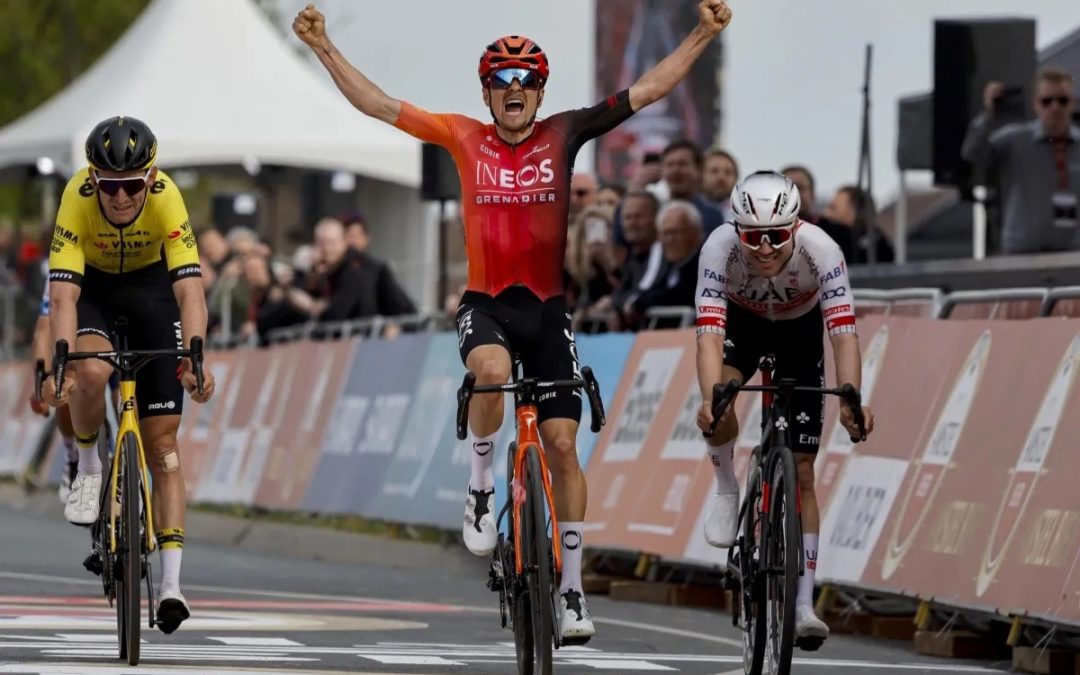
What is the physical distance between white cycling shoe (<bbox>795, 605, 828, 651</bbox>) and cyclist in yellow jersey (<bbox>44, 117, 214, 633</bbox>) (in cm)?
262

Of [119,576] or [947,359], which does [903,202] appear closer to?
[947,359]

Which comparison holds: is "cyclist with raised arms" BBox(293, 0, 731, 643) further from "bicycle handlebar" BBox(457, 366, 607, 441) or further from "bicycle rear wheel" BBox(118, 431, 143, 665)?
"bicycle rear wheel" BBox(118, 431, 143, 665)

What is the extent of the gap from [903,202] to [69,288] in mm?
9250

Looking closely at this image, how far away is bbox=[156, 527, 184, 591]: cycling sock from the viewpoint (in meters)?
11.4

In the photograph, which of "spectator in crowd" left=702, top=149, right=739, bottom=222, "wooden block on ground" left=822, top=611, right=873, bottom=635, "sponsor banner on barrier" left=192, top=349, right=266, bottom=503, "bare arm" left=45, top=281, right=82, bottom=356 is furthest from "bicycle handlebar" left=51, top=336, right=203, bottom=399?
"sponsor banner on barrier" left=192, top=349, right=266, bottom=503

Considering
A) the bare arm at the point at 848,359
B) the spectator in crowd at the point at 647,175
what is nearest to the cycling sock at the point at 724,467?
the bare arm at the point at 848,359

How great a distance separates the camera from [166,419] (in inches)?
465

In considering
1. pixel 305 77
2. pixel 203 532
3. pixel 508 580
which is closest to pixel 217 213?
pixel 305 77

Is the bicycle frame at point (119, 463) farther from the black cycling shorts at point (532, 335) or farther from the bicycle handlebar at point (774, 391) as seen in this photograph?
the bicycle handlebar at point (774, 391)

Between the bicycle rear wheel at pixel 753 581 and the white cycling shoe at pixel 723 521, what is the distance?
36 centimetres

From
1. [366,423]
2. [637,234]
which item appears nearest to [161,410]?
[637,234]

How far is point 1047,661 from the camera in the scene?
11.6 m

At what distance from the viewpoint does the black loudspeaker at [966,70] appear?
17.9 metres

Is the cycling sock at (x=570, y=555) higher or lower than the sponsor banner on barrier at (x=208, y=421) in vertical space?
higher
